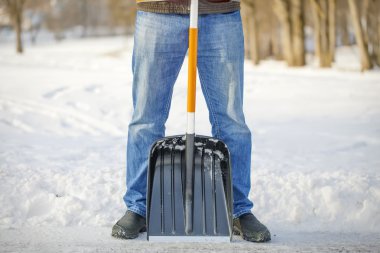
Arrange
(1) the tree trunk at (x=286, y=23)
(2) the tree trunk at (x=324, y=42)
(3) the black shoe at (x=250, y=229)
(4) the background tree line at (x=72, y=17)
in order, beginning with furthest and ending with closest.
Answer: (4) the background tree line at (x=72, y=17) < (1) the tree trunk at (x=286, y=23) < (2) the tree trunk at (x=324, y=42) < (3) the black shoe at (x=250, y=229)

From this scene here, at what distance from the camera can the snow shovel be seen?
2361mm

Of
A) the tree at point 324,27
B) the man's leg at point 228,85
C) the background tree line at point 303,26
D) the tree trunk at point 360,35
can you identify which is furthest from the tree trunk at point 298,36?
the man's leg at point 228,85

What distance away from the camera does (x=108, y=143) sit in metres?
5.39

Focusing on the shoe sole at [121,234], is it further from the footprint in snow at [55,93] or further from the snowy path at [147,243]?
the footprint in snow at [55,93]

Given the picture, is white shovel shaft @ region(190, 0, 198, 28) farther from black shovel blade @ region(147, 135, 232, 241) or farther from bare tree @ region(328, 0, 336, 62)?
bare tree @ region(328, 0, 336, 62)

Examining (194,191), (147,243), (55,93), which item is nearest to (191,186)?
(194,191)

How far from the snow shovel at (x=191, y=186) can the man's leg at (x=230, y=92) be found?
0.17 meters

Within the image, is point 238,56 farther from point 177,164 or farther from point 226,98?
point 177,164

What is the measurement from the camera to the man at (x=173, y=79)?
2604 mm

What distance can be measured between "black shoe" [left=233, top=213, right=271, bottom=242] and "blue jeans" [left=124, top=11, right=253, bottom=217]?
0.14 ft

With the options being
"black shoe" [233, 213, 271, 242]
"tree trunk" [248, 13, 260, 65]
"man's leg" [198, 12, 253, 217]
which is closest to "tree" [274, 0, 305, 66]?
"tree trunk" [248, 13, 260, 65]

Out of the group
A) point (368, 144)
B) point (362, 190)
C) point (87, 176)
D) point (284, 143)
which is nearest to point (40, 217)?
point (87, 176)

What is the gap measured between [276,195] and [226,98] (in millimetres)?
971

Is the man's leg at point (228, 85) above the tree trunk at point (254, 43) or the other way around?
the other way around
